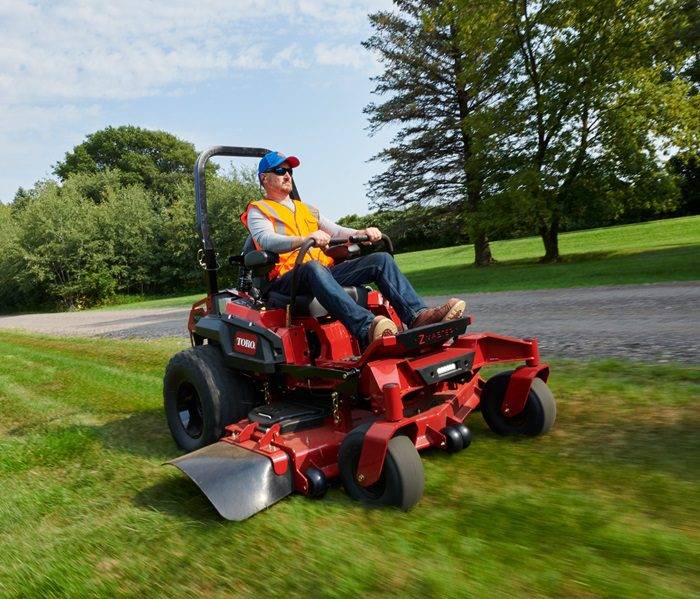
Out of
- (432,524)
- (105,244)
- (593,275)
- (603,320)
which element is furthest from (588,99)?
(105,244)

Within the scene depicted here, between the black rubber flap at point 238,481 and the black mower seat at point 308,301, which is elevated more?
the black mower seat at point 308,301

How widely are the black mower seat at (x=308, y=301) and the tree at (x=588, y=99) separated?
1590 centimetres

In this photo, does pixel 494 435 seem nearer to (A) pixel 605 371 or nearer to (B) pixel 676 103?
(A) pixel 605 371

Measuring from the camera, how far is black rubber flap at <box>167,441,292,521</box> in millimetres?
3055

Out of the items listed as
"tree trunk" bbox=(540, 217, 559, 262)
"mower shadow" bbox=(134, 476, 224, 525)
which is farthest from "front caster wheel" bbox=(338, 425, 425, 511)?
"tree trunk" bbox=(540, 217, 559, 262)

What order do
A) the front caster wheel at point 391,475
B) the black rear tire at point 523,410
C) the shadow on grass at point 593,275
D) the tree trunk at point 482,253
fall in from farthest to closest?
the tree trunk at point 482,253 → the shadow on grass at point 593,275 → the black rear tire at point 523,410 → the front caster wheel at point 391,475

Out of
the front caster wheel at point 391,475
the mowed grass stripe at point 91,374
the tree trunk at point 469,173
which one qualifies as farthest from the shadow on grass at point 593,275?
the front caster wheel at point 391,475

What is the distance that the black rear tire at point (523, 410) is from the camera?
3697 millimetres

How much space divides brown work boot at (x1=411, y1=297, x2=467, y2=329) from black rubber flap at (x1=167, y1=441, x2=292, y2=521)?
1195 millimetres

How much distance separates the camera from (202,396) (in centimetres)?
411

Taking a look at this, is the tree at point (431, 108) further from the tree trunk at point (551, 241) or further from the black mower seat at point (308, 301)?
the black mower seat at point (308, 301)

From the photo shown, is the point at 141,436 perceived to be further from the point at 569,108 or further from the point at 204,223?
the point at 569,108

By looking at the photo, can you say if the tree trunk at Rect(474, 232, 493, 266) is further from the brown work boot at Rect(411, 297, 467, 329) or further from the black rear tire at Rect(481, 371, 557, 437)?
the brown work boot at Rect(411, 297, 467, 329)

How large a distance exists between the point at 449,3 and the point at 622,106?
7.21 meters
